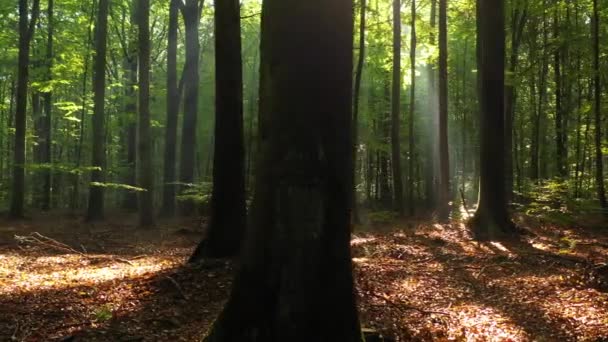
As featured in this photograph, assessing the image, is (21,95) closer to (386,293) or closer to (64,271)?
(64,271)

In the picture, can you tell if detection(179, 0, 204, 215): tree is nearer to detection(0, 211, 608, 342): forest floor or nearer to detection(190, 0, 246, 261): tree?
detection(0, 211, 608, 342): forest floor

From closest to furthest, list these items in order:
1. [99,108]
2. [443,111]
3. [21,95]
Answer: [443,111] < [99,108] < [21,95]

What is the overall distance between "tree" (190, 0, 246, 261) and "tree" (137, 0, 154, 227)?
8.37 m

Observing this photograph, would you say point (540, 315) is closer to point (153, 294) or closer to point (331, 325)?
point (331, 325)

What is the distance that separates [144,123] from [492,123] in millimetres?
10651

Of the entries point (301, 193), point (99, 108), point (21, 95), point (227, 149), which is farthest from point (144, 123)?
point (301, 193)

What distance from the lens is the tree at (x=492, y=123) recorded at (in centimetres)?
1207

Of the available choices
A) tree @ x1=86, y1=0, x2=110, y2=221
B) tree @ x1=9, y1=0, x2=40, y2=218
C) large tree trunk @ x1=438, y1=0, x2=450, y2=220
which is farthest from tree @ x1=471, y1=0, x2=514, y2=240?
tree @ x1=9, y1=0, x2=40, y2=218

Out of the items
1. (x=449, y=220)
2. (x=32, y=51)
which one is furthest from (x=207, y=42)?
(x=449, y=220)

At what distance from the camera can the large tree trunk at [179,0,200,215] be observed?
20.8m

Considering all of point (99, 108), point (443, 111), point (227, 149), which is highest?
point (99, 108)

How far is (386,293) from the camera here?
23.4 feet

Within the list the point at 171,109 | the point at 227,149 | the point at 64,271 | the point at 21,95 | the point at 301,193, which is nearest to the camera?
the point at 301,193

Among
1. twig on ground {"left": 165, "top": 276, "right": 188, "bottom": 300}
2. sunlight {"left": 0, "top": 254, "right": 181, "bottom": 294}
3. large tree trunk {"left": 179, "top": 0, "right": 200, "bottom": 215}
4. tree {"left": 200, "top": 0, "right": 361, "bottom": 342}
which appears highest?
large tree trunk {"left": 179, "top": 0, "right": 200, "bottom": 215}
